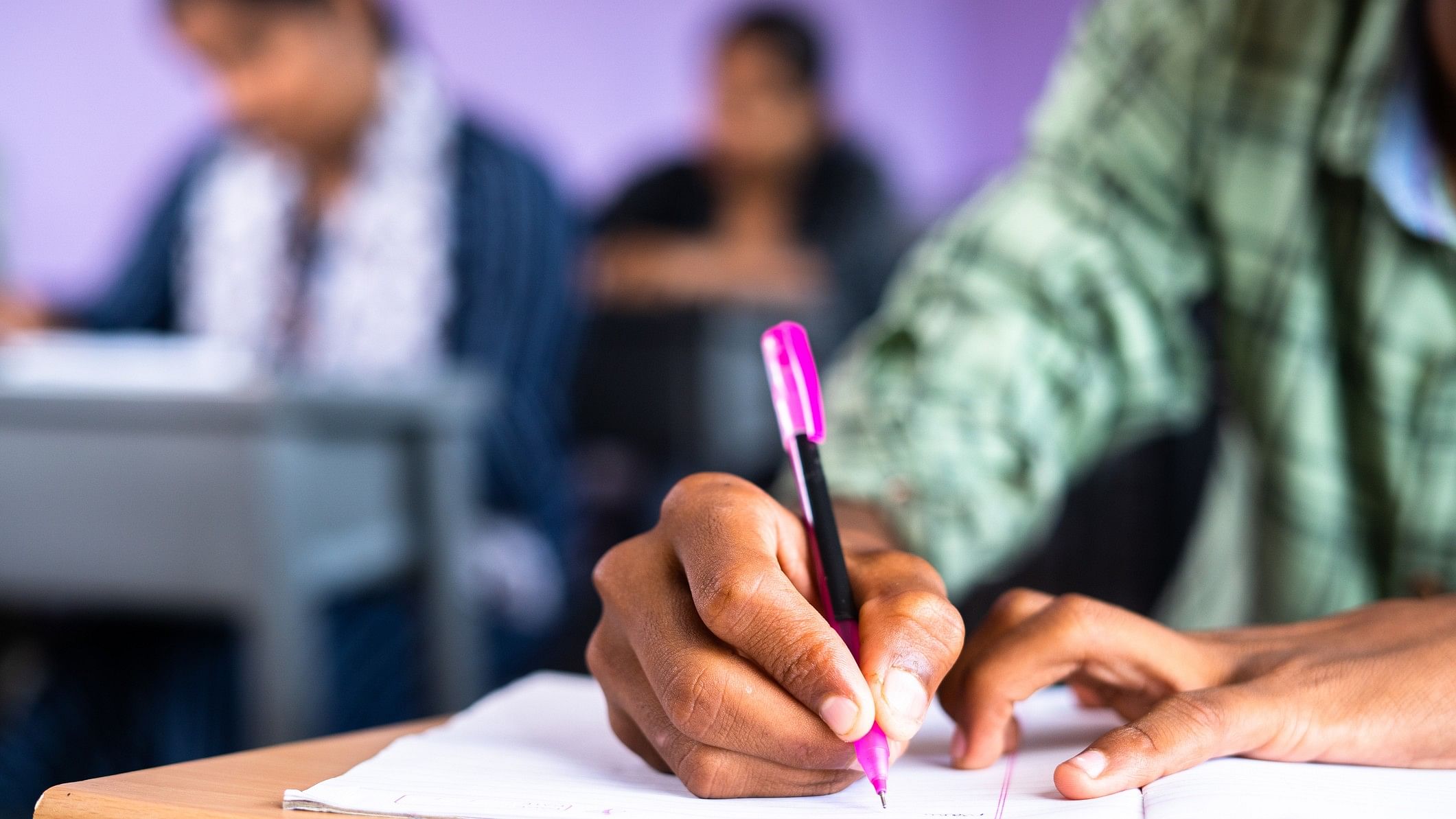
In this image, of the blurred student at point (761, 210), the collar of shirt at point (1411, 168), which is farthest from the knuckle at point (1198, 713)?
the blurred student at point (761, 210)

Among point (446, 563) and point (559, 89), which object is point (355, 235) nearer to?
point (559, 89)

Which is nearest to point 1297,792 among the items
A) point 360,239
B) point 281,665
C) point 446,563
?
point 281,665

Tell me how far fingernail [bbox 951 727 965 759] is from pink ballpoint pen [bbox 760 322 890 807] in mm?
62

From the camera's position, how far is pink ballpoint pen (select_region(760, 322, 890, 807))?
13.6 inches

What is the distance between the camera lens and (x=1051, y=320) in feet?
2.09

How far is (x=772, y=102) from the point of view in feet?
7.27

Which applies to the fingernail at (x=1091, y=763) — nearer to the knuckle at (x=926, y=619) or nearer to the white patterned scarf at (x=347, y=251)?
the knuckle at (x=926, y=619)

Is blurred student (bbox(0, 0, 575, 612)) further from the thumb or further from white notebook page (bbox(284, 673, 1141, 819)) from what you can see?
the thumb

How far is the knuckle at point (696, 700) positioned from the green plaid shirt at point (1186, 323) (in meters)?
0.23

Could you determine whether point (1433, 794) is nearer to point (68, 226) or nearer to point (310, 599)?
point (310, 599)

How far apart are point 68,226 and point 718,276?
47.1 inches

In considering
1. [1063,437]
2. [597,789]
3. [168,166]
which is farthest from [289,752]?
[168,166]

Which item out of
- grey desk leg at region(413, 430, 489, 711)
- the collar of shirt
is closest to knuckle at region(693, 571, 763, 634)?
the collar of shirt

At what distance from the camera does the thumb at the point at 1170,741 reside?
318 mm
